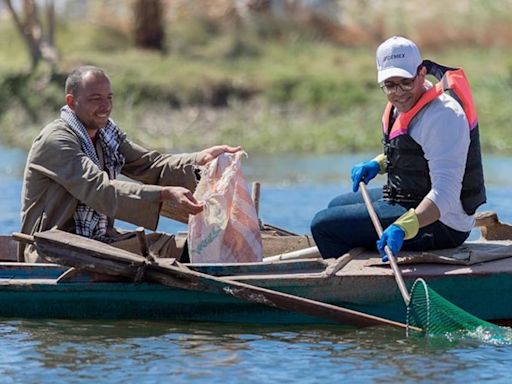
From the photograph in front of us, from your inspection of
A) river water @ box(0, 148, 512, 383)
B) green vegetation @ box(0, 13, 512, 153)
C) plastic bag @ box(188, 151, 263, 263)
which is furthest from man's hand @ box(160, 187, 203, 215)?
green vegetation @ box(0, 13, 512, 153)

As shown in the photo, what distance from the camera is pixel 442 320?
7.70 meters

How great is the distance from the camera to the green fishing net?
7574mm

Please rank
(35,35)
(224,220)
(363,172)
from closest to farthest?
(224,220) < (363,172) < (35,35)

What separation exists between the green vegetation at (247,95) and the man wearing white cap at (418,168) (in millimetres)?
12913

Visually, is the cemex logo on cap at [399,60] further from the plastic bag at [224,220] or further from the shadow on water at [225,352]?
the shadow on water at [225,352]

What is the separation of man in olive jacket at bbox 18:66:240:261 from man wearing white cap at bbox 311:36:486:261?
890 mm

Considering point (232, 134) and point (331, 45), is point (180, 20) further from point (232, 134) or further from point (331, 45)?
point (232, 134)

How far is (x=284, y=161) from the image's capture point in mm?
20812

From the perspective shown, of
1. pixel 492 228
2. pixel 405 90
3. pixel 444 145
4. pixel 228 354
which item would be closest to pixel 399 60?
pixel 405 90

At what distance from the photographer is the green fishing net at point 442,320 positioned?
757 centimetres

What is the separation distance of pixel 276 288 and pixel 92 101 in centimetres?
145

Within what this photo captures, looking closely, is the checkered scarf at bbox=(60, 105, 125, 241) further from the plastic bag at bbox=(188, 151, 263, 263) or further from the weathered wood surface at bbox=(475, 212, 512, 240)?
the weathered wood surface at bbox=(475, 212, 512, 240)

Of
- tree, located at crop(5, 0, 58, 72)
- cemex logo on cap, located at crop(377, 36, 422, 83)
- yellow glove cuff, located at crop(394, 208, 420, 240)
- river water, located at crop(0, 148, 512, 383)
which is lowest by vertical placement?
river water, located at crop(0, 148, 512, 383)

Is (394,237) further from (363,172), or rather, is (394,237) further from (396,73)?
(363,172)
